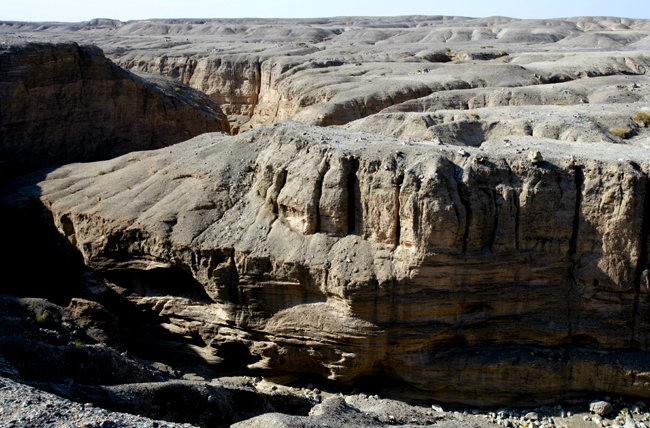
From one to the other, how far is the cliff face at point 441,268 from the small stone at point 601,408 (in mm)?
525

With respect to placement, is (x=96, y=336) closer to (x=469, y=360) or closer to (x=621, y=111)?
(x=469, y=360)

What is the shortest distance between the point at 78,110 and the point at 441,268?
1911cm

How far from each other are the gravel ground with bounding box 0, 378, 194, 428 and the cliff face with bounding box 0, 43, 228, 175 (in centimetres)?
1728

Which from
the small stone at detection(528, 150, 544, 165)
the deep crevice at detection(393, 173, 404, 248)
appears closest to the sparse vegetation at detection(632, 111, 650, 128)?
the small stone at detection(528, 150, 544, 165)

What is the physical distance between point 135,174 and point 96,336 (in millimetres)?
6011

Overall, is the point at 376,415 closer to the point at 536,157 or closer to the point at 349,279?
the point at 349,279

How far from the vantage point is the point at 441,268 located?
1536 centimetres

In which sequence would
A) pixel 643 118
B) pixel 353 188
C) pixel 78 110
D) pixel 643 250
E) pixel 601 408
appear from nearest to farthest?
pixel 643 250, pixel 601 408, pixel 353 188, pixel 643 118, pixel 78 110

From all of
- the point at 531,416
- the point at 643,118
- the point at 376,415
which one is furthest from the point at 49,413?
the point at 643,118

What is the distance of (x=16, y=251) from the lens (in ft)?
66.9

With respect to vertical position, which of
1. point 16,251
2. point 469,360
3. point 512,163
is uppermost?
point 512,163

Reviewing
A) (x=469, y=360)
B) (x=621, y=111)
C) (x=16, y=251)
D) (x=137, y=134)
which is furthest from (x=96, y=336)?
(x=621, y=111)

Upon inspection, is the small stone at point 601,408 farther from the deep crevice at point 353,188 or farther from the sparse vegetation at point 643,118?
the sparse vegetation at point 643,118

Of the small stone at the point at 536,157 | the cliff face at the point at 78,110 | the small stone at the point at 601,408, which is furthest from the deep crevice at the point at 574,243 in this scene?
the cliff face at the point at 78,110
